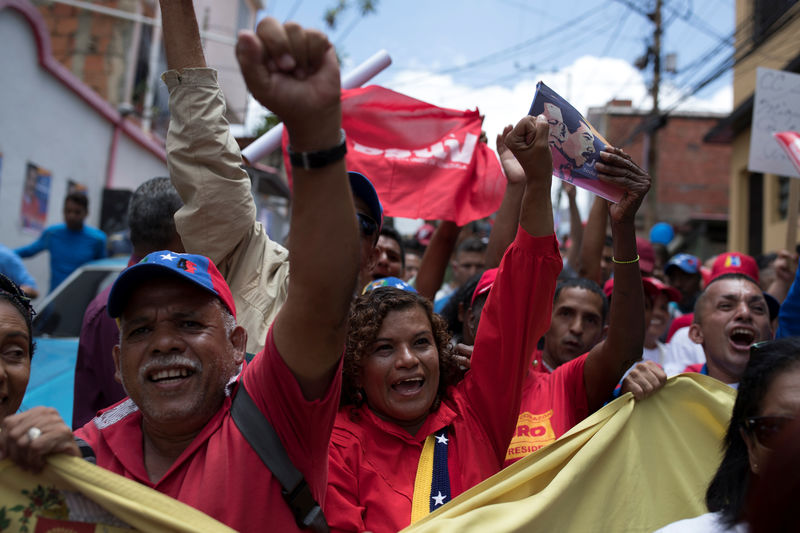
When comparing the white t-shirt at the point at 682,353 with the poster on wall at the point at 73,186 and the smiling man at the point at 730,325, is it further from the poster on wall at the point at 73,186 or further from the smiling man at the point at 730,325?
the poster on wall at the point at 73,186

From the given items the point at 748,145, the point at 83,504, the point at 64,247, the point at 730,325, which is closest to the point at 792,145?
the point at 730,325

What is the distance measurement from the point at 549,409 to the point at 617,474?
542 mm

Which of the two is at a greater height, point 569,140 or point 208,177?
point 569,140

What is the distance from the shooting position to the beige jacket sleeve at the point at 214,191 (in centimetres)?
242

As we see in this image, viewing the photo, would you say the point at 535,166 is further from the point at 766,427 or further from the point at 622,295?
the point at 766,427

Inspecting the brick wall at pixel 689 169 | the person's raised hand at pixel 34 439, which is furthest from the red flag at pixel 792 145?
the brick wall at pixel 689 169

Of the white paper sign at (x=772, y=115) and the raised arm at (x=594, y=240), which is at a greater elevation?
the white paper sign at (x=772, y=115)

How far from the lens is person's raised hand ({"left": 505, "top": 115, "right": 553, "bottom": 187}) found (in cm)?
209

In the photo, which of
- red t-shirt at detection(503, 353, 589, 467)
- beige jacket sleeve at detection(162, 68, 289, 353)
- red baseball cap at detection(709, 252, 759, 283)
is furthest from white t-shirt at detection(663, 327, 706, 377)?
beige jacket sleeve at detection(162, 68, 289, 353)

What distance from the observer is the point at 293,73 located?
1.34 meters

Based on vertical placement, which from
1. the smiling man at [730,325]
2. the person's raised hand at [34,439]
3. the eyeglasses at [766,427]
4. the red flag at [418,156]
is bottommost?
the person's raised hand at [34,439]

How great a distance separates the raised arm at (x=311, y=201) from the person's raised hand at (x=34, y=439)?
0.50m

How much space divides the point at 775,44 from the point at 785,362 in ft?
42.8

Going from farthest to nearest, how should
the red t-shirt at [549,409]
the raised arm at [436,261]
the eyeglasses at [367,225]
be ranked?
the raised arm at [436,261], the eyeglasses at [367,225], the red t-shirt at [549,409]
